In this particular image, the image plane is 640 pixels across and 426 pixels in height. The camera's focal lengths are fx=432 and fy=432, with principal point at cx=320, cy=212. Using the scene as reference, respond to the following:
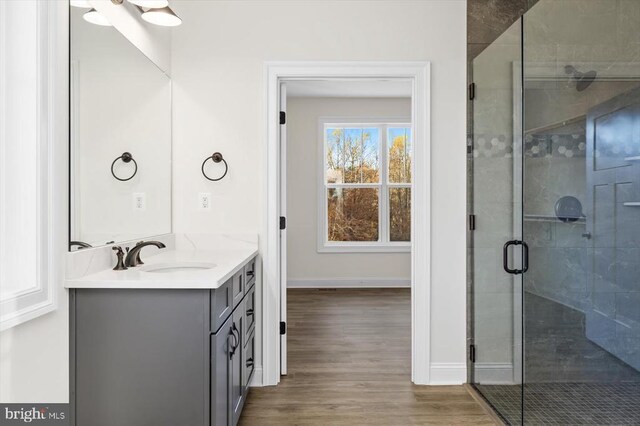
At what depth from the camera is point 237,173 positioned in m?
2.88

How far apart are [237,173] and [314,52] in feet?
3.13

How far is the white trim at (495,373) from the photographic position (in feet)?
7.69

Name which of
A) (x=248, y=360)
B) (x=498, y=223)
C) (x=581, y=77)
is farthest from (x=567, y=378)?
(x=248, y=360)

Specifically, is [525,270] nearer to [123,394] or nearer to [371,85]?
[123,394]

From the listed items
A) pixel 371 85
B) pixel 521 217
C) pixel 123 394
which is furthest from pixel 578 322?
pixel 371 85

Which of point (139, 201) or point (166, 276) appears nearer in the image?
point (166, 276)

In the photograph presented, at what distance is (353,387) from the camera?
2.81m

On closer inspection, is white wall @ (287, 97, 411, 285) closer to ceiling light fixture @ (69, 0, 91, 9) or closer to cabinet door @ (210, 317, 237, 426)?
cabinet door @ (210, 317, 237, 426)

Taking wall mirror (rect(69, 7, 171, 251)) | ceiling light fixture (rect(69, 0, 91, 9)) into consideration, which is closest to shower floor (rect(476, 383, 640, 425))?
wall mirror (rect(69, 7, 171, 251))

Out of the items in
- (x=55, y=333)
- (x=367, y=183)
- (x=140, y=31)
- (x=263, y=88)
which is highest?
(x=140, y=31)

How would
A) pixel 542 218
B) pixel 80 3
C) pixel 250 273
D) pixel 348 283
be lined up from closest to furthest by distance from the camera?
pixel 80 3 → pixel 542 218 → pixel 250 273 → pixel 348 283

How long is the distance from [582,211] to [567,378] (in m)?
0.74

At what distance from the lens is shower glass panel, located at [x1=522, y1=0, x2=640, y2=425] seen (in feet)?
5.22

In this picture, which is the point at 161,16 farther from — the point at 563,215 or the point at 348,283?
the point at 348,283
